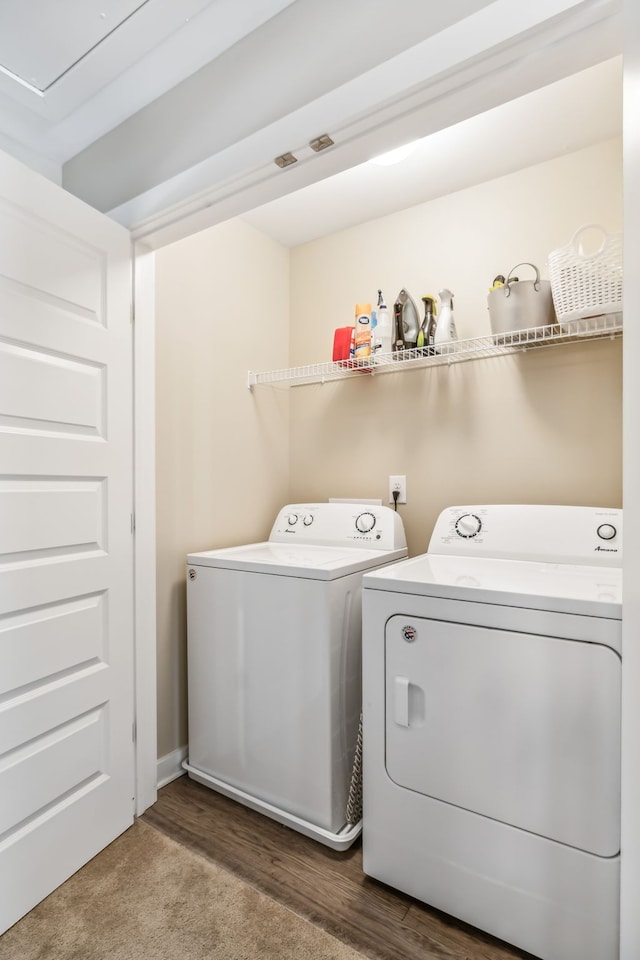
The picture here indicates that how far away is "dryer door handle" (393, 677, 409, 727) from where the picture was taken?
1333 millimetres

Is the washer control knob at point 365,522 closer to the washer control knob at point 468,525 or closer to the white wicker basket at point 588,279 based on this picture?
the washer control knob at point 468,525

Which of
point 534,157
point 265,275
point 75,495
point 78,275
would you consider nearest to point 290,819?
point 75,495

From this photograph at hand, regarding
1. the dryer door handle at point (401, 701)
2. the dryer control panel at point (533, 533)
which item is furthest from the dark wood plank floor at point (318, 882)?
the dryer control panel at point (533, 533)

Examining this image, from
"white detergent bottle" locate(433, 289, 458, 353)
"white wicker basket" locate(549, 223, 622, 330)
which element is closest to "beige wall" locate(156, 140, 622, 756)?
"white detergent bottle" locate(433, 289, 458, 353)

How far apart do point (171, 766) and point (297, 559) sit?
0.96m

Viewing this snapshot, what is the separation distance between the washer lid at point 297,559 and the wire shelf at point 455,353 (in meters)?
0.77

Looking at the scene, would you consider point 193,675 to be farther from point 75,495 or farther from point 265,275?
point 265,275

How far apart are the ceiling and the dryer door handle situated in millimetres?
1405

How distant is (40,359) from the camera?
1.40 metres

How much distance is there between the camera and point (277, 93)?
4.42ft

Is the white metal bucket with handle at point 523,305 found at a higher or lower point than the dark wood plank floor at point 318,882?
higher

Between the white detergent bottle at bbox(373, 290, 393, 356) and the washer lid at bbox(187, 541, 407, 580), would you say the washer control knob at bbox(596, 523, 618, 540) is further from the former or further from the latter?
the white detergent bottle at bbox(373, 290, 393, 356)

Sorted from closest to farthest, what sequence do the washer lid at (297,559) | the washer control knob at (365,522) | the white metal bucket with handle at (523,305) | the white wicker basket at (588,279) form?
the white wicker basket at (588,279) < the washer lid at (297,559) < the white metal bucket with handle at (523,305) < the washer control knob at (365,522)

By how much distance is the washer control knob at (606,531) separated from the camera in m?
1.55
